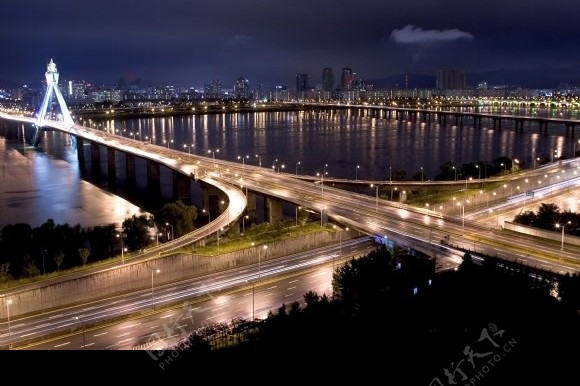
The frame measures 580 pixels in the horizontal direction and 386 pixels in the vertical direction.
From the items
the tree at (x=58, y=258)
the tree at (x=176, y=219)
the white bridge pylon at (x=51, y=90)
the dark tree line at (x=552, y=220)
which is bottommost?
the tree at (x=58, y=258)

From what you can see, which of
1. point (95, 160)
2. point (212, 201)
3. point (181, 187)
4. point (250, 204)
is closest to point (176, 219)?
point (250, 204)

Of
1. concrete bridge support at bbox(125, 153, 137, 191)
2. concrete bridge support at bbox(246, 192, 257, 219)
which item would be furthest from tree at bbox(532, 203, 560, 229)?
concrete bridge support at bbox(125, 153, 137, 191)

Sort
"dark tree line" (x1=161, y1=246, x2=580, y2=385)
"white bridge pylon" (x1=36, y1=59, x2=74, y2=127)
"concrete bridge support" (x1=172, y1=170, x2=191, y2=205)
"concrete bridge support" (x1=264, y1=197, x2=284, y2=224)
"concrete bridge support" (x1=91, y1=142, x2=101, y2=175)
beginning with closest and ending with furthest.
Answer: "dark tree line" (x1=161, y1=246, x2=580, y2=385) < "concrete bridge support" (x1=264, y1=197, x2=284, y2=224) < "concrete bridge support" (x1=172, y1=170, x2=191, y2=205) < "concrete bridge support" (x1=91, y1=142, x2=101, y2=175) < "white bridge pylon" (x1=36, y1=59, x2=74, y2=127)

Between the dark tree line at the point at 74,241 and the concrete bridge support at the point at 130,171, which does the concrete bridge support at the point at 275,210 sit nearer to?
the dark tree line at the point at 74,241

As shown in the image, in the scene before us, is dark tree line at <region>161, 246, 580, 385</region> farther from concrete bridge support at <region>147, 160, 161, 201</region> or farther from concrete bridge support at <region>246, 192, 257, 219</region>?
concrete bridge support at <region>147, 160, 161, 201</region>

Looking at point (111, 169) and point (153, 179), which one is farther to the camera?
point (111, 169)

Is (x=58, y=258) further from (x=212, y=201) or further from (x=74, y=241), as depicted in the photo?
(x=212, y=201)

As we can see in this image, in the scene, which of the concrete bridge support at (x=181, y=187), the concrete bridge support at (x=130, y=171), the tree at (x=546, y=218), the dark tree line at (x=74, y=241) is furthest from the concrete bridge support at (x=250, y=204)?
the concrete bridge support at (x=130, y=171)

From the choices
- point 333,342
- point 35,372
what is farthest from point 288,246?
point 35,372

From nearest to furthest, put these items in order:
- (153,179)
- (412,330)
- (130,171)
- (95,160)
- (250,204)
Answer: (412,330)
(250,204)
(153,179)
(130,171)
(95,160)

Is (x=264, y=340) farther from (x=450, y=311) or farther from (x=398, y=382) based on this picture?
(x=450, y=311)

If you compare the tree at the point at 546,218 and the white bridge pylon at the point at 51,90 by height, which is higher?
the white bridge pylon at the point at 51,90
